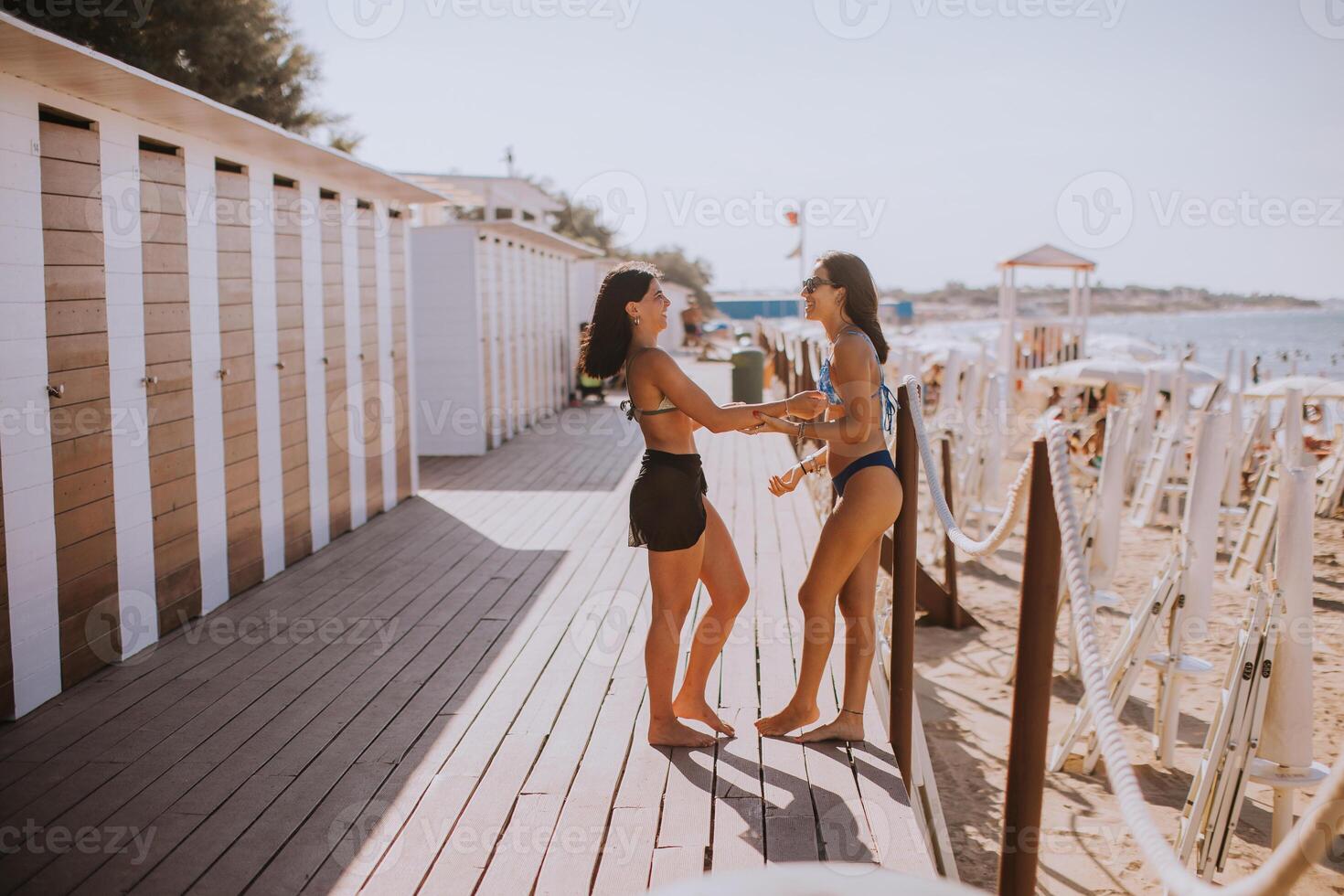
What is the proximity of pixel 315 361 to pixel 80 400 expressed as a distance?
2.85 metres

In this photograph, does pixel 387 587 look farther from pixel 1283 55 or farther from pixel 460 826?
pixel 1283 55

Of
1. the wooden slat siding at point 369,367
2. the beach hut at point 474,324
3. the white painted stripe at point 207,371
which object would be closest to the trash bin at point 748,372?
the beach hut at point 474,324

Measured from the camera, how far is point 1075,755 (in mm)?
6004

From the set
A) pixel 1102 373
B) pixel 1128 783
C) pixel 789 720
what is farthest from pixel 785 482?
pixel 1102 373

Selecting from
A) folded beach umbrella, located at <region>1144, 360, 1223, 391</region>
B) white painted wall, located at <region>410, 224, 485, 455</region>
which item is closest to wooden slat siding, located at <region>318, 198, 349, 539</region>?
white painted wall, located at <region>410, 224, 485, 455</region>

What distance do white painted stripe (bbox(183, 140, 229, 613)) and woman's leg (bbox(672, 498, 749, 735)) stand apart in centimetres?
319

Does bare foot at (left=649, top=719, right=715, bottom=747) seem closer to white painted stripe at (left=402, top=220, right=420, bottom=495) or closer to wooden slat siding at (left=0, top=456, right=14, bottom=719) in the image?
wooden slat siding at (left=0, top=456, right=14, bottom=719)

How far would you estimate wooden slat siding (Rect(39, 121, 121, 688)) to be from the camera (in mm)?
4270

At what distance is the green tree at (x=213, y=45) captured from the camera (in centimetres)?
1938

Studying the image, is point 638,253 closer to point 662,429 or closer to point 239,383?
point 239,383

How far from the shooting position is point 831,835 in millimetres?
2928

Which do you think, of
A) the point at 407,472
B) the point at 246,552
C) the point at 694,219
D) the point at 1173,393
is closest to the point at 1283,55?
the point at 1173,393

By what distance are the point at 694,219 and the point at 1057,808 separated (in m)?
7.56

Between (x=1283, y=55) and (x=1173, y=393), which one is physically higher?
(x=1283, y=55)
